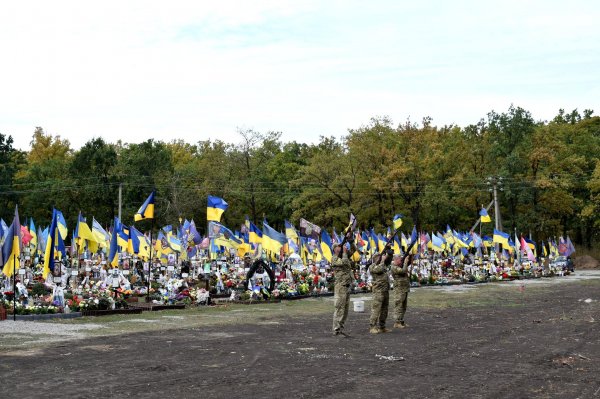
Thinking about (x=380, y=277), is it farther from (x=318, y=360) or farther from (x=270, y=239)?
(x=270, y=239)

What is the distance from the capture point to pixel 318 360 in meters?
13.2

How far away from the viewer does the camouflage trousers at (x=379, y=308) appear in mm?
17469

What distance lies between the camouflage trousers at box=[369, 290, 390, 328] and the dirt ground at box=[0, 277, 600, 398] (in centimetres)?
54

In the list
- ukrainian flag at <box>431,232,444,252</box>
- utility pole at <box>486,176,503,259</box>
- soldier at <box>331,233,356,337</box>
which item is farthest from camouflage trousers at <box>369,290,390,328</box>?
utility pole at <box>486,176,503,259</box>

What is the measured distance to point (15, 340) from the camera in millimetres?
16234

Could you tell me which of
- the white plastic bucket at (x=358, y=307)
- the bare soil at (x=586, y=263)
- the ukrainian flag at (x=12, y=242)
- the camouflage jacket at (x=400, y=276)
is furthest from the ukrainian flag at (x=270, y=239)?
the bare soil at (x=586, y=263)

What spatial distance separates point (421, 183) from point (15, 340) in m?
53.1

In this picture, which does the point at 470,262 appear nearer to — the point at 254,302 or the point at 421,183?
the point at 421,183

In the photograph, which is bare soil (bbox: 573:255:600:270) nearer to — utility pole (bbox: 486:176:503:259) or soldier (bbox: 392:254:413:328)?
utility pole (bbox: 486:176:503:259)

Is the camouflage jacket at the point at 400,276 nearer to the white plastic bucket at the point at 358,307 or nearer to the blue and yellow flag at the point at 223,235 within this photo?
the white plastic bucket at the point at 358,307

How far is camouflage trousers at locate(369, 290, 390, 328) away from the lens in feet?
57.3

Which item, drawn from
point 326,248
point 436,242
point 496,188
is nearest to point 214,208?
point 326,248

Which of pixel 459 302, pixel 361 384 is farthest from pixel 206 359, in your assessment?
pixel 459 302

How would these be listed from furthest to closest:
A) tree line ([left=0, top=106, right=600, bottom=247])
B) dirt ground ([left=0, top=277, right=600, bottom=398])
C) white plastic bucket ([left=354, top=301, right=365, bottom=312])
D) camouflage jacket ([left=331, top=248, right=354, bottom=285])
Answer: tree line ([left=0, top=106, right=600, bottom=247]) < white plastic bucket ([left=354, top=301, right=365, bottom=312]) < camouflage jacket ([left=331, top=248, right=354, bottom=285]) < dirt ground ([left=0, top=277, right=600, bottom=398])
